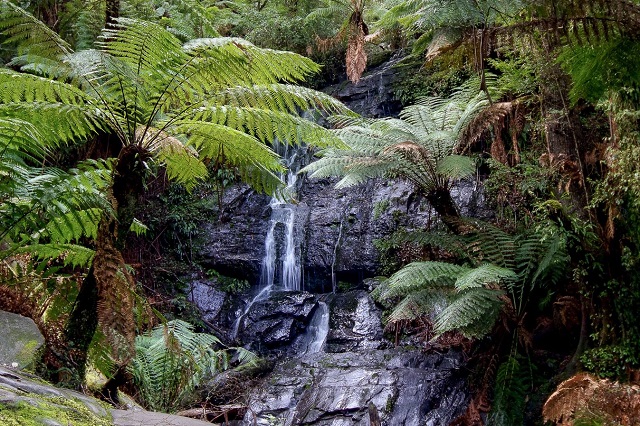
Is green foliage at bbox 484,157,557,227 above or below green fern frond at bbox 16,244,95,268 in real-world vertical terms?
above

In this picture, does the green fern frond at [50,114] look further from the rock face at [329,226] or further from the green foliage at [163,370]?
the rock face at [329,226]

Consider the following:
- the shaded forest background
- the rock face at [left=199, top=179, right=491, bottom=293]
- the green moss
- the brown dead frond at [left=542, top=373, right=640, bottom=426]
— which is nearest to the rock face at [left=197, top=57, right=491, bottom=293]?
the rock face at [left=199, top=179, right=491, bottom=293]

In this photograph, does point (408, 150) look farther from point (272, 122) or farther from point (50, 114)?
point (50, 114)

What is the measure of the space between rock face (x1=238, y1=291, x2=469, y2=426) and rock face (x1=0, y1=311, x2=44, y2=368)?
2.31 meters

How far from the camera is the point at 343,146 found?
317 cm

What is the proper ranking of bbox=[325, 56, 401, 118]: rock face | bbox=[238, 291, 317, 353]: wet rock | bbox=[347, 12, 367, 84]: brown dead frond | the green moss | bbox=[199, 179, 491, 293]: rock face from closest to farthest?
the green moss
bbox=[238, 291, 317, 353]: wet rock
bbox=[347, 12, 367, 84]: brown dead frond
bbox=[199, 179, 491, 293]: rock face
bbox=[325, 56, 401, 118]: rock face

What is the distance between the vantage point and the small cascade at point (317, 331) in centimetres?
624

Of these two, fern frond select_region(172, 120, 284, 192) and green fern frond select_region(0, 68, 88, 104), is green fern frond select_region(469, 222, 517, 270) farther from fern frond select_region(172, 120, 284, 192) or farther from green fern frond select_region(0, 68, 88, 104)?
green fern frond select_region(0, 68, 88, 104)

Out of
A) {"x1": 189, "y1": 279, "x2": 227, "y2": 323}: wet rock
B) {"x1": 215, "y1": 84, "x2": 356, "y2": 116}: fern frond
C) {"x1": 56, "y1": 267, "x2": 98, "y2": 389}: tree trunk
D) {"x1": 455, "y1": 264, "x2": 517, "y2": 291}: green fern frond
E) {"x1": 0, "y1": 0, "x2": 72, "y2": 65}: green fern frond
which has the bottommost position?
{"x1": 189, "y1": 279, "x2": 227, "y2": 323}: wet rock

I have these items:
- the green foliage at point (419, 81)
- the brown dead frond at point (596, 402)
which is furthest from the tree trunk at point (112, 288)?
the green foliage at point (419, 81)

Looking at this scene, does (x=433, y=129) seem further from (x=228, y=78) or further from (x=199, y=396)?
(x=199, y=396)

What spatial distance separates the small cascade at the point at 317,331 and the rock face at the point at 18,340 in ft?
11.9

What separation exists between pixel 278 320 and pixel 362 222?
1781 mm

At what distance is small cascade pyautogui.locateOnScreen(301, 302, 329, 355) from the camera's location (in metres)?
6.24
